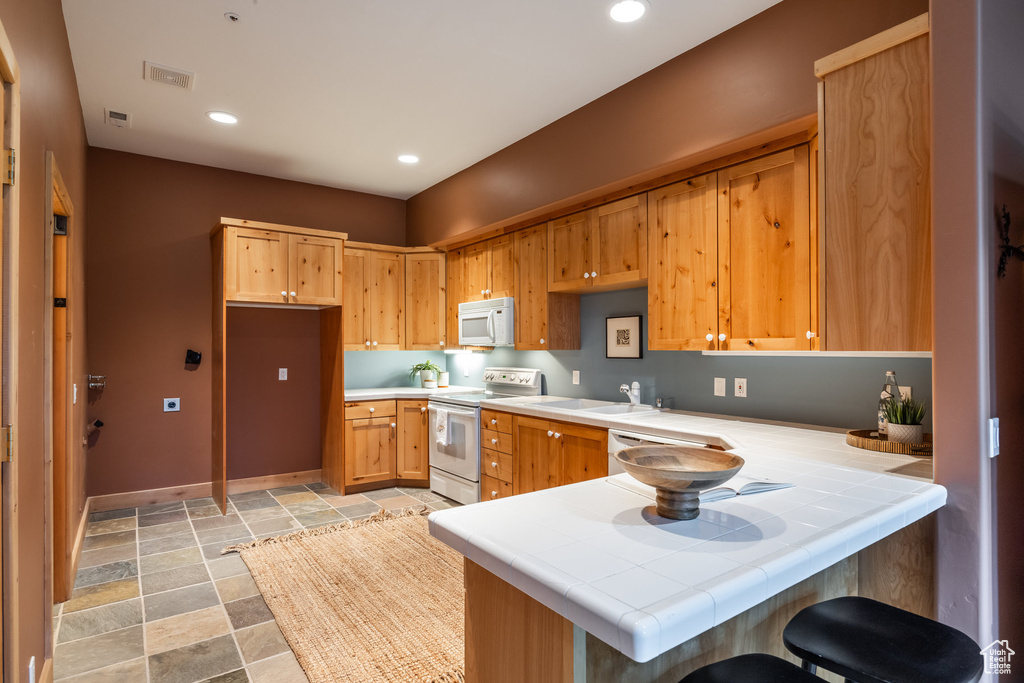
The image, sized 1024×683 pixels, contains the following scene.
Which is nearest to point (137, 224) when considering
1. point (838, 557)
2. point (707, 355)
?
point (707, 355)

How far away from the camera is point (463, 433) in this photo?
173 inches

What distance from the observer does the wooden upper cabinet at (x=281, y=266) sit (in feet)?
14.3

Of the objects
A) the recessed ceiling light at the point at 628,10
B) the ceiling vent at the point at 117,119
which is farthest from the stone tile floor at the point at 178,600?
the recessed ceiling light at the point at 628,10

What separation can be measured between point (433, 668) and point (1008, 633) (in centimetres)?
197

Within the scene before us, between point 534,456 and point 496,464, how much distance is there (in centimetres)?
48

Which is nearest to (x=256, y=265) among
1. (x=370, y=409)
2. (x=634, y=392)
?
(x=370, y=409)

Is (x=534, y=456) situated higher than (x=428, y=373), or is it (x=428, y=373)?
(x=428, y=373)

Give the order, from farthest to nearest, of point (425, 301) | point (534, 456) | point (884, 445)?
1. point (425, 301)
2. point (534, 456)
3. point (884, 445)

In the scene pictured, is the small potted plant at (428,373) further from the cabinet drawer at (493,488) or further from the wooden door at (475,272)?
the cabinet drawer at (493,488)

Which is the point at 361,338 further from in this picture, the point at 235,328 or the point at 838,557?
the point at 838,557

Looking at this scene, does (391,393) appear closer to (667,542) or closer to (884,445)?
(884,445)

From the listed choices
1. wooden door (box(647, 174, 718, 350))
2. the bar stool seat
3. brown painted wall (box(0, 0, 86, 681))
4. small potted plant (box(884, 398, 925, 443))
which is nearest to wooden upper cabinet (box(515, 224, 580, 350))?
wooden door (box(647, 174, 718, 350))

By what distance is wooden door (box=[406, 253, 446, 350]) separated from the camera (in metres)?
5.29

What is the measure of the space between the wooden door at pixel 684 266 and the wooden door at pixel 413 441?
248 centimetres
